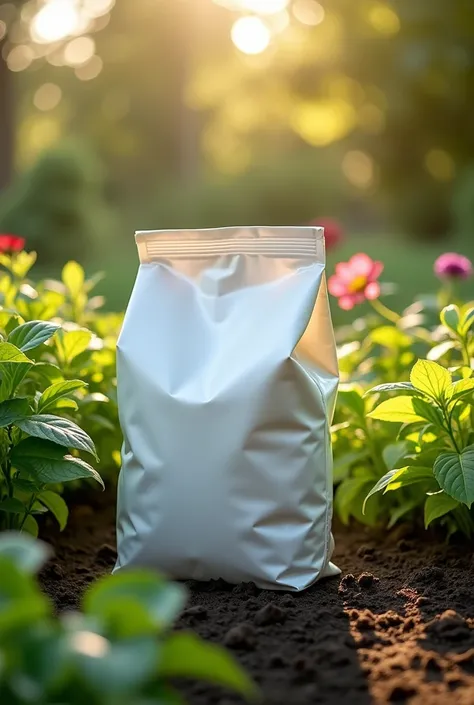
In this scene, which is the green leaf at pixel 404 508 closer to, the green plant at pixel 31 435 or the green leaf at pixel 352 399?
the green leaf at pixel 352 399

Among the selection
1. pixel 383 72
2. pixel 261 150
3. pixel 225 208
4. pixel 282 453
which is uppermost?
pixel 261 150

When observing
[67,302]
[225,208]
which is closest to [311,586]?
[67,302]

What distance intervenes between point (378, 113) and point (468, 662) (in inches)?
449

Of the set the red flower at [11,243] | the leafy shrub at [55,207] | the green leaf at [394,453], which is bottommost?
the green leaf at [394,453]

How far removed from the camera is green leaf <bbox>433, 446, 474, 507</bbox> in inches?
71.9

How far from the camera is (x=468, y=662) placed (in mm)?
1436

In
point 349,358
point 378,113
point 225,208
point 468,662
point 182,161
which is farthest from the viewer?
point 182,161

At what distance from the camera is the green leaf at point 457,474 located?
1.83 metres

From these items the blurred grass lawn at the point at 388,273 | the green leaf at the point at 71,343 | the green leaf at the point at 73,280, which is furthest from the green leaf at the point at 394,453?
the blurred grass lawn at the point at 388,273

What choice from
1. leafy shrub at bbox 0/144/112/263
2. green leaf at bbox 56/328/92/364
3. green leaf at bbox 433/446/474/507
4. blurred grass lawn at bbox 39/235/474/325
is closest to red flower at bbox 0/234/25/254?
green leaf at bbox 56/328/92/364

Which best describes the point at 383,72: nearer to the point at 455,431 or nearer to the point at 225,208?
the point at 225,208

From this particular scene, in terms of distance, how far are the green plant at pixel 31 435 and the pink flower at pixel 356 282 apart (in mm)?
1170

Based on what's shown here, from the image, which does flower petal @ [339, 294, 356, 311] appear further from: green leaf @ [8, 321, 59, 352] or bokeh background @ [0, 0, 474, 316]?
bokeh background @ [0, 0, 474, 316]

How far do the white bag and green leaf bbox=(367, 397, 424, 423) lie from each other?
13 centimetres
